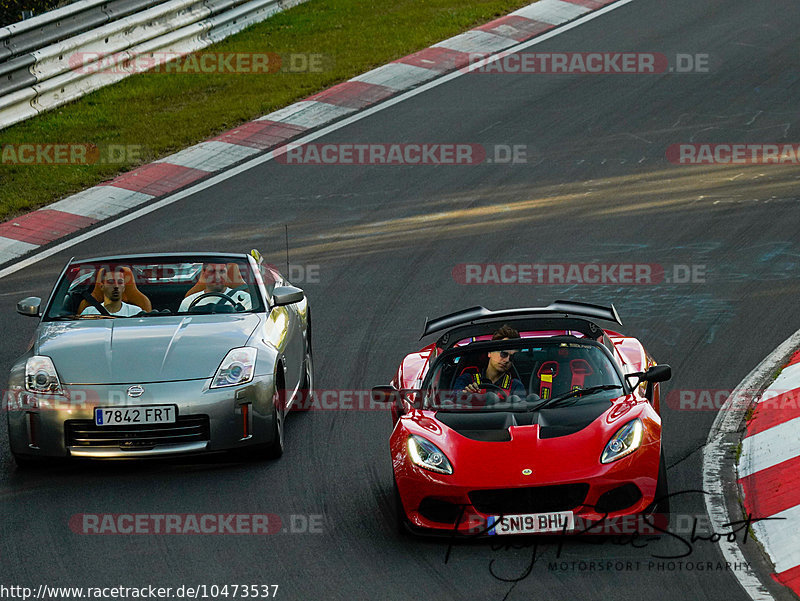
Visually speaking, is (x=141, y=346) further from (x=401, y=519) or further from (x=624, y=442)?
(x=624, y=442)

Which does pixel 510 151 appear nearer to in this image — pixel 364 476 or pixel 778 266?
pixel 778 266

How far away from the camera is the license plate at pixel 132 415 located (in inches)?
330

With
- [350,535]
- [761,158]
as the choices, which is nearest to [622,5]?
[761,158]

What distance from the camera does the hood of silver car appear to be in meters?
8.59

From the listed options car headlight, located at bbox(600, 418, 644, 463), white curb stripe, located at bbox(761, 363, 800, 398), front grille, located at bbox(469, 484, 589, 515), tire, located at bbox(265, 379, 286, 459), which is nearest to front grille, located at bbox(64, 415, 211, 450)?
tire, located at bbox(265, 379, 286, 459)

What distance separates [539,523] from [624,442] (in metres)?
0.76

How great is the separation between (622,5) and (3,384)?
1580cm

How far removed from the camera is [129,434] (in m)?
8.43

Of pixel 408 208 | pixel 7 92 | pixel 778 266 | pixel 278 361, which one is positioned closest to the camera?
pixel 278 361

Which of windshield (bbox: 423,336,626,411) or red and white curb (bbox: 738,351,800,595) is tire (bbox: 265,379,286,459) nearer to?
windshield (bbox: 423,336,626,411)

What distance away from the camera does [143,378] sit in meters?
8.51

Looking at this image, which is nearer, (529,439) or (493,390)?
(529,439)

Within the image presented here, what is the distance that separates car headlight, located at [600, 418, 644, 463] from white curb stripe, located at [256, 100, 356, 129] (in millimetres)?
11180
